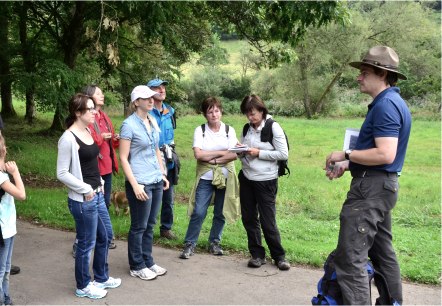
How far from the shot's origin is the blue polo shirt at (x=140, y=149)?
4.73 metres

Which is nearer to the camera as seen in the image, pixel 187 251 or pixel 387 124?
pixel 387 124

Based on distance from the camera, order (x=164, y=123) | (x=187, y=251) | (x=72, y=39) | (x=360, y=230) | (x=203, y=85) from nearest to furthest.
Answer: (x=360, y=230), (x=187, y=251), (x=164, y=123), (x=72, y=39), (x=203, y=85)

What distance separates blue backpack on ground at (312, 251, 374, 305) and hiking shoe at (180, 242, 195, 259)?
1873mm

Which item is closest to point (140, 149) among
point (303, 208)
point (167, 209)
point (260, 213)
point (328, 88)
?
point (260, 213)

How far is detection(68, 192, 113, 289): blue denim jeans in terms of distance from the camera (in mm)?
4285

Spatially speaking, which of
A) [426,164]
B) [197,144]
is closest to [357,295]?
[197,144]

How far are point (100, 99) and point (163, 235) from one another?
1.95 m

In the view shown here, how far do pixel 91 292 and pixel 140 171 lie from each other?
1216 mm

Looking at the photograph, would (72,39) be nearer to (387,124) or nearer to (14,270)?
(14,270)

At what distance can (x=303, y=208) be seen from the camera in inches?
366

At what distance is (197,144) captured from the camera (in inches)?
219

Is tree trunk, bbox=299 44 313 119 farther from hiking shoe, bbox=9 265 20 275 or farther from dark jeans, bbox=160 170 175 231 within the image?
hiking shoe, bbox=9 265 20 275

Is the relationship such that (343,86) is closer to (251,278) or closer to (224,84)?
(224,84)

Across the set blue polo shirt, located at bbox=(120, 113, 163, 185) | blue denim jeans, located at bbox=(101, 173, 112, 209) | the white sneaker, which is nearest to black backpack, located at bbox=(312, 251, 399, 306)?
the white sneaker
